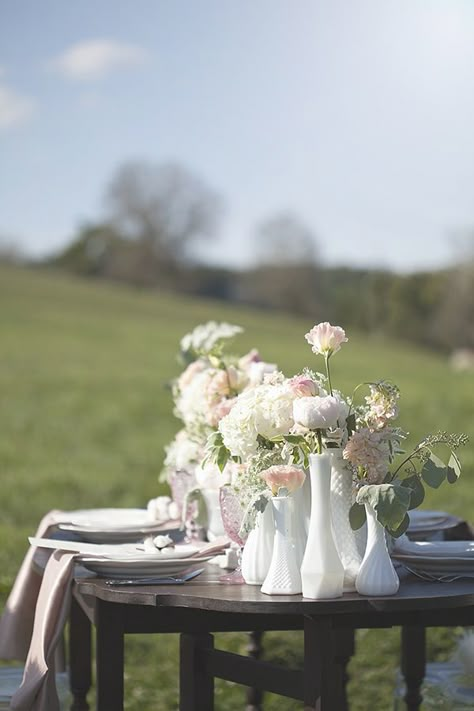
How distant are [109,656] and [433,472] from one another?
0.81 m

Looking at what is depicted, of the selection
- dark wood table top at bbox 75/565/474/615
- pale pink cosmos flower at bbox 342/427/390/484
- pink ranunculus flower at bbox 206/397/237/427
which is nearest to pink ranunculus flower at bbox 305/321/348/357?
pale pink cosmos flower at bbox 342/427/390/484

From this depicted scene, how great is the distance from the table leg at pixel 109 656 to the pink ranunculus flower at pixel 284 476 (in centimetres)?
46

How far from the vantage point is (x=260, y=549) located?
2.38 meters

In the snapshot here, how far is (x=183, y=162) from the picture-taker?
35.8m

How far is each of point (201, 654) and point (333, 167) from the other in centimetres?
3105

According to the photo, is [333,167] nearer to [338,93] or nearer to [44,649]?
[338,93]

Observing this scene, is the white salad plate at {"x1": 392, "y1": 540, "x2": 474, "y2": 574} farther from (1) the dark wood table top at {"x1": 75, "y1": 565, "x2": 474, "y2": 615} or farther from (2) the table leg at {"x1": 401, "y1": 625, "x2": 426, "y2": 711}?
(2) the table leg at {"x1": 401, "y1": 625, "x2": 426, "y2": 711}

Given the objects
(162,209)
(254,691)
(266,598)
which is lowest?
(254,691)

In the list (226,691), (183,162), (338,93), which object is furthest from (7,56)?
(226,691)

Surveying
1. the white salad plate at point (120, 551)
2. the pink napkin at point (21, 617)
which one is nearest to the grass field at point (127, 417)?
the pink napkin at point (21, 617)

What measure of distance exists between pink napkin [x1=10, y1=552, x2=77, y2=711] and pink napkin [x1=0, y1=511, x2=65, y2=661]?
0.48 m

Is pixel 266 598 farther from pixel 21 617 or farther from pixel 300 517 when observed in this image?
pixel 21 617

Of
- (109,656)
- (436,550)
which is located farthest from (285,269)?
(109,656)

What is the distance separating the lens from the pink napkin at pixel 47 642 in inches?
100
